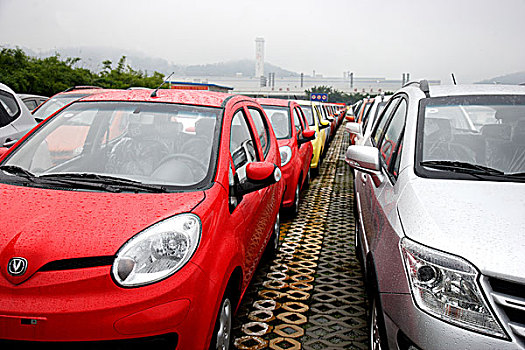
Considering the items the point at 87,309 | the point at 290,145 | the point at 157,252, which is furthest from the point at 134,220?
the point at 290,145

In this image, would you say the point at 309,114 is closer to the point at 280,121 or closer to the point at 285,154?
the point at 280,121

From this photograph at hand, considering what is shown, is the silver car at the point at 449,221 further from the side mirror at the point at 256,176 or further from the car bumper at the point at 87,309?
the car bumper at the point at 87,309

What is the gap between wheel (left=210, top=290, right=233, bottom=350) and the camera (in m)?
2.64

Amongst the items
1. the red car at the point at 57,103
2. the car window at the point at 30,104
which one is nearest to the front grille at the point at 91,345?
the red car at the point at 57,103

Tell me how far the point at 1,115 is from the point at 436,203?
5779mm

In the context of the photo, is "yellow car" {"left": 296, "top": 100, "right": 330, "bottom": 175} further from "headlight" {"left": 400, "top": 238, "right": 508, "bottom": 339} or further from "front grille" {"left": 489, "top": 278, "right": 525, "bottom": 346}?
"front grille" {"left": 489, "top": 278, "right": 525, "bottom": 346}

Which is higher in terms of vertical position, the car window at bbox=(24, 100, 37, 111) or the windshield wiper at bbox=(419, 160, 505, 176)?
Answer: the car window at bbox=(24, 100, 37, 111)

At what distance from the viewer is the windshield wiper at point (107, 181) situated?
2.92m

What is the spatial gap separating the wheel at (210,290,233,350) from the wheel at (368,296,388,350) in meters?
0.83

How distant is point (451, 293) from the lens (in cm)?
212

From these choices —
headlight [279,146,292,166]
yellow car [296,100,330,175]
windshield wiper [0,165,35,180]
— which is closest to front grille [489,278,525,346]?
windshield wiper [0,165,35,180]

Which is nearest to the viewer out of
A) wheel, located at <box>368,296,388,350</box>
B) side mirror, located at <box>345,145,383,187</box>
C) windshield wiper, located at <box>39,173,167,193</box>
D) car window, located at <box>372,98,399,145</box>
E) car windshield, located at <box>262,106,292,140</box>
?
wheel, located at <box>368,296,388,350</box>

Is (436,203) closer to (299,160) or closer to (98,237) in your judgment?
(98,237)

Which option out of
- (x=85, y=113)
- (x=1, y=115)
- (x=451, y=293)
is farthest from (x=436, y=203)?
(x=1, y=115)
